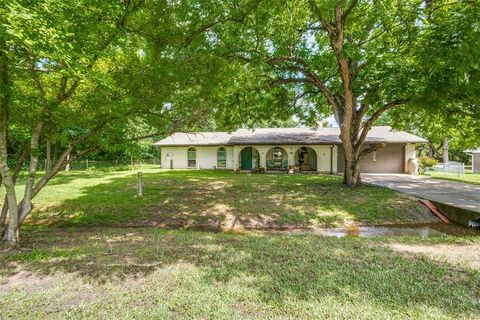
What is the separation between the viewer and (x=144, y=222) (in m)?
9.44

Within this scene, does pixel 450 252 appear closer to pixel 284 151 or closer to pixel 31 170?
pixel 31 170

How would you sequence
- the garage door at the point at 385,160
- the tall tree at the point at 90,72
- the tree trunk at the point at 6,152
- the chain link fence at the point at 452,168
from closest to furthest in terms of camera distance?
the tall tree at the point at 90,72
the tree trunk at the point at 6,152
the chain link fence at the point at 452,168
the garage door at the point at 385,160

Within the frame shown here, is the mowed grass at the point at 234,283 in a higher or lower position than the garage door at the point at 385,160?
A: lower

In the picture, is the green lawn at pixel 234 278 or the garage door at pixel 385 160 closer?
the green lawn at pixel 234 278

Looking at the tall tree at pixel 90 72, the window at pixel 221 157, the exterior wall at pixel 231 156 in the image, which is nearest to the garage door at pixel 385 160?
the exterior wall at pixel 231 156

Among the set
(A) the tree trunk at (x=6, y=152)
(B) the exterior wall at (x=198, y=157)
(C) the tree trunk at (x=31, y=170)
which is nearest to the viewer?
(A) the tree trunk at (x=6, y=152)

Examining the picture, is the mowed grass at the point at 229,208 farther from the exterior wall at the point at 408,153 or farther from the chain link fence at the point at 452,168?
the chain link fence at the point at 452,168

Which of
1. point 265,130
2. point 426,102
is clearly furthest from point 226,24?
point 265,130

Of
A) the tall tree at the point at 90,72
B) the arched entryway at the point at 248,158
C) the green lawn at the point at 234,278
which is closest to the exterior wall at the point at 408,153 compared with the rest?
the arched entryway at the point at 248,158

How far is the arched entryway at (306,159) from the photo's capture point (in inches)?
870

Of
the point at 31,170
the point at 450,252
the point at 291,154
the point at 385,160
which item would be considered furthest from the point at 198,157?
the point at 450,252

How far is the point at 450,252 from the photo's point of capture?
5.16 meters

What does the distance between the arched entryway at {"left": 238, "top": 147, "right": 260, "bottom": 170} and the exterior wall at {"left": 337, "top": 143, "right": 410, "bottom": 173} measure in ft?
22.2

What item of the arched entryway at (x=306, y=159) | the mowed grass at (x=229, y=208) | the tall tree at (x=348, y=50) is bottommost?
the mowed grass at (x=229, y=208)
